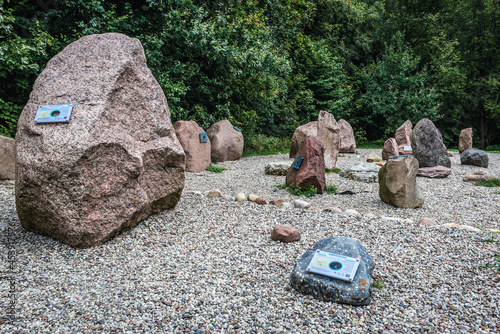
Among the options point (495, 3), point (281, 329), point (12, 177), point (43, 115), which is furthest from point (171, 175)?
point (495, 3)

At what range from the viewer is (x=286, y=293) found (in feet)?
A: 9.18

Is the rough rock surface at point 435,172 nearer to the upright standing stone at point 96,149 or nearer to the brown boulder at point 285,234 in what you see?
the brown boulder at point 285,234

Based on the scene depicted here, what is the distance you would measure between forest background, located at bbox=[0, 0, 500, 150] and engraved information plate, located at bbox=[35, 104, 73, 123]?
19.8ft

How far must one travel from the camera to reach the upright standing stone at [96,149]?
329 centimetres

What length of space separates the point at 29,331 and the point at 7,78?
29.8 feet

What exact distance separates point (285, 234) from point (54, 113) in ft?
9.06

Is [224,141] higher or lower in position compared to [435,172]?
higher

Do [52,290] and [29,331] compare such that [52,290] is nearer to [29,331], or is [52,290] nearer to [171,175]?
[29,331]

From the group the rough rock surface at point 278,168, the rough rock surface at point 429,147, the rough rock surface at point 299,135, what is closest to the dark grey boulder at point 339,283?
the rough rock surface at point 278,168

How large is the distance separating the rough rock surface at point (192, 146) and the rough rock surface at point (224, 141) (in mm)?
1172

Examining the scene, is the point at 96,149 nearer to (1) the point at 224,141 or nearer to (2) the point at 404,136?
(1) the point at 224,141

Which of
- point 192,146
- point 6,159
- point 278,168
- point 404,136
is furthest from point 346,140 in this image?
point 6,159

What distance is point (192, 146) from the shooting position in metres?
9.01

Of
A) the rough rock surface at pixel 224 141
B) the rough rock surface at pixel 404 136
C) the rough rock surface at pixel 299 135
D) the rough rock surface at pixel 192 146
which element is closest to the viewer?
the rough rock surface at pixel 192 146
